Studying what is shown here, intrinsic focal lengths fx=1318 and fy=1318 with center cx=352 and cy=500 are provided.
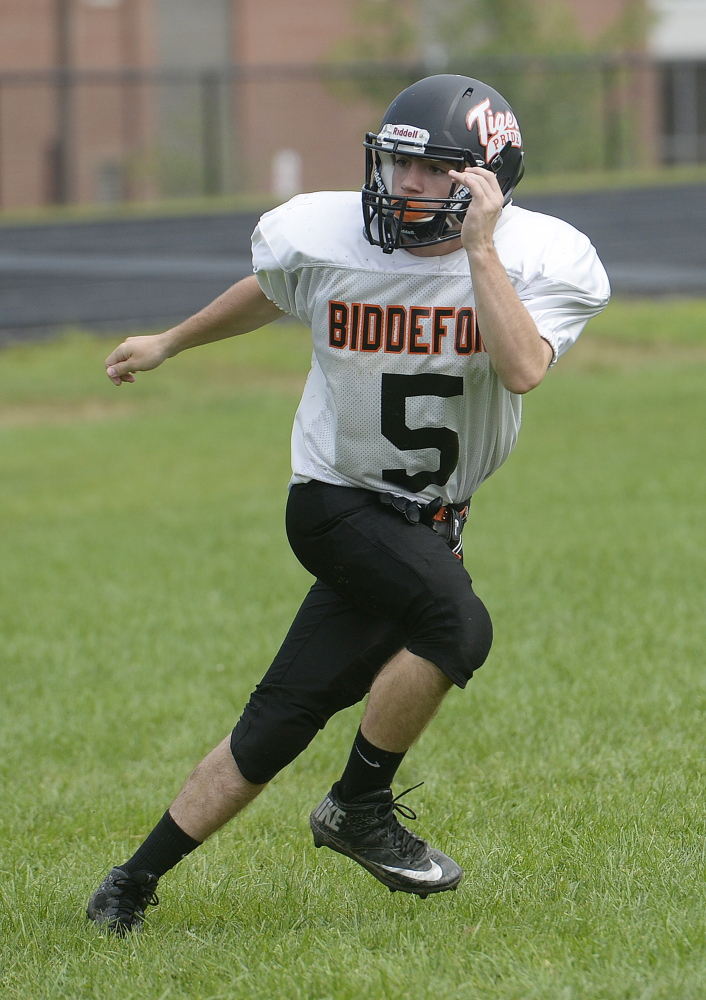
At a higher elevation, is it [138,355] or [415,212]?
[415,212]

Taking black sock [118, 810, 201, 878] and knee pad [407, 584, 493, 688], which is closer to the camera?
knee pad [407, 584, 493, 688]

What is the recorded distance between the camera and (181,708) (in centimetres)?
548

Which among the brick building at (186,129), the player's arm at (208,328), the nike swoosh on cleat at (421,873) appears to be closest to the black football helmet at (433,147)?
the player's arm at (208,328)

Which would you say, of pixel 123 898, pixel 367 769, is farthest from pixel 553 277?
pixel 123 898

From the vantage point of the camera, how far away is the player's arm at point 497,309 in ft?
9.98

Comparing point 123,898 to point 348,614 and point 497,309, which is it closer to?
point 348,614

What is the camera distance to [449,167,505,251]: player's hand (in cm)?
305

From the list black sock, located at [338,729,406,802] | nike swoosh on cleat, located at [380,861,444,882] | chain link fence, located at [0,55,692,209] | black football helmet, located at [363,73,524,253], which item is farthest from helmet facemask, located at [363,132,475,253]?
chain link fence, located at [0,55,692,209]

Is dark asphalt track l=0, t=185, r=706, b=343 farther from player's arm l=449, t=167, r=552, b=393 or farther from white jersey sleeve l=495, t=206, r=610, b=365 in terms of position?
player's arm l=449, t=167, r=552, b=393

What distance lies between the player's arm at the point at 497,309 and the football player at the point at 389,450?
0.34 ft

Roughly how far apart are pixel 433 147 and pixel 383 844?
5.81 feet

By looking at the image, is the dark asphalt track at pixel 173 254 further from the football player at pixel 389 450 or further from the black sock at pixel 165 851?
the black sock at pixel 165 851

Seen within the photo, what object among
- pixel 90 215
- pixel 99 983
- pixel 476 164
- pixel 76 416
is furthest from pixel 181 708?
pixel 90 215

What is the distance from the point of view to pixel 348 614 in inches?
136
